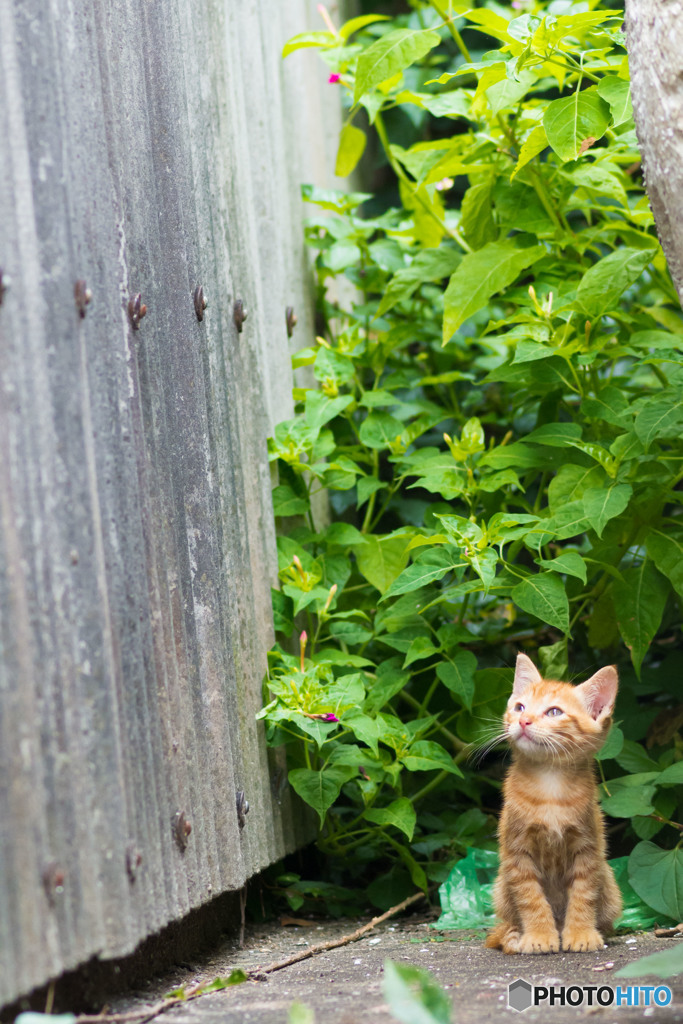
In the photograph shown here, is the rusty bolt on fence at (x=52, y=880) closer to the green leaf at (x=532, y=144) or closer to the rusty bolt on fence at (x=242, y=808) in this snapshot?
the rusty bolt on fence at (x=242, y=808)

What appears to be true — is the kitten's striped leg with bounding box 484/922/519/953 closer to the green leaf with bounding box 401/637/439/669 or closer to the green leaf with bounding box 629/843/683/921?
the green leaf with bounding box 629/843/683/921

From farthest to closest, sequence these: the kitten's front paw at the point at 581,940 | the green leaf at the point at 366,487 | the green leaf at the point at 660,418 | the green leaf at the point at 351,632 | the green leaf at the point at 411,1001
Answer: the green leaf at the point at 366,487
the green leaf at the point at 351,632
the green leaf at the point at 660,418
the kitten's front paw at the point at 581,940
the green leaf at the point at 411,1001

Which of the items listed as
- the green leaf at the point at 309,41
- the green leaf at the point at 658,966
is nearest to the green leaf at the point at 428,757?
the green leaf at the point at 658,966

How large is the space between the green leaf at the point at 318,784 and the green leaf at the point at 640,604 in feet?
3.05

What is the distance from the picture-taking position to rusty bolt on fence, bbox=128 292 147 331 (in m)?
2.03

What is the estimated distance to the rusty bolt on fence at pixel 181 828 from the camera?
2.04 metres

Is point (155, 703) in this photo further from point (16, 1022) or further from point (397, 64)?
point (397, 64)

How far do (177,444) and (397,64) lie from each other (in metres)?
1.44

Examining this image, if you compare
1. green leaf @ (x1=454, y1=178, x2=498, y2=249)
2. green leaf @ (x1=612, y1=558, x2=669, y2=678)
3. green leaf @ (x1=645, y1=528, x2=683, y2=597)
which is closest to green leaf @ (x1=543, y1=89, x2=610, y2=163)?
green leaf @ (x1=454, y1=178, x2=498, y2=249)

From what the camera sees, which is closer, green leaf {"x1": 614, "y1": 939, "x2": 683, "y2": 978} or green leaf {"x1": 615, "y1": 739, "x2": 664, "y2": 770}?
green leaf {"x1": 614, "y1": 939, "x2": 683, "y2": 978}

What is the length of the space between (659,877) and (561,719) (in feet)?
1.86

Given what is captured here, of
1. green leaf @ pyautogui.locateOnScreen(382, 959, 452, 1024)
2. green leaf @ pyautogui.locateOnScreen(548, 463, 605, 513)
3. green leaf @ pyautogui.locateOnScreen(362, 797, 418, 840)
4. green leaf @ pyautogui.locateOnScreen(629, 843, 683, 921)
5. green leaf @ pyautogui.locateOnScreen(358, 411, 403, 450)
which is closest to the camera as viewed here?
green leaf @ pyautogui.locateOnScreen(382, 959, 452, 1024)

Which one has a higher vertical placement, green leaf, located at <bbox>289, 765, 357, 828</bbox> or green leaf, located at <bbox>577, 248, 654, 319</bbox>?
green leaf, located at <bbox>577, 248, 654, 319</bbox>

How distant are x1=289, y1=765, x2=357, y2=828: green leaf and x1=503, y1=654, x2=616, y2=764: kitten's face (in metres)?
0.51
